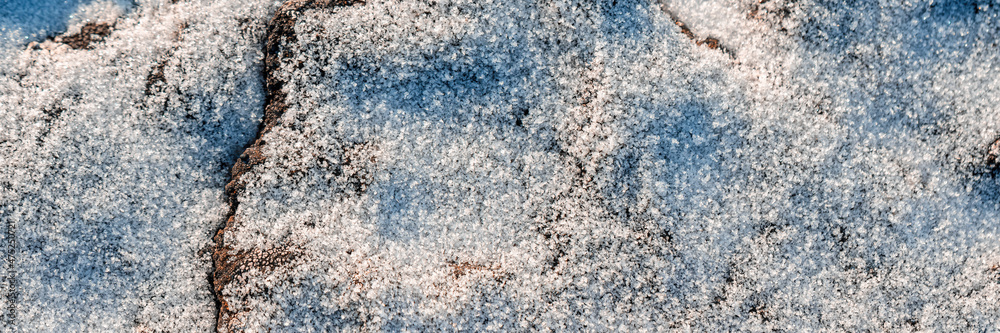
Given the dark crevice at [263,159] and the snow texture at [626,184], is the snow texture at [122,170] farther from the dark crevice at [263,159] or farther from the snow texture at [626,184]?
the snow texture at [626,184]

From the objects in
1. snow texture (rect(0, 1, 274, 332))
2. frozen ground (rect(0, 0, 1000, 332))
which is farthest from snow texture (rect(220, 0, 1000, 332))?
snow texture (rect(0, 1, 274, 332))

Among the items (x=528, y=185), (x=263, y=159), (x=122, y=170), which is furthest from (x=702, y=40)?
(x=122, y=170)

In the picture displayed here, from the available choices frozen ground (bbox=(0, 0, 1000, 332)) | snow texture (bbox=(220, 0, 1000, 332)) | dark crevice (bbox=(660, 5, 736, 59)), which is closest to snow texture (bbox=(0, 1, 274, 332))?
frozen ground (bbox=(0, 0, 1000, 332))

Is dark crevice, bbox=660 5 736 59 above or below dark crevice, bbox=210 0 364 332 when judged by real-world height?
above

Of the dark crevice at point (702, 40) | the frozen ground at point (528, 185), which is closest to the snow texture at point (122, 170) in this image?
the frozen ground at point (528, 185)

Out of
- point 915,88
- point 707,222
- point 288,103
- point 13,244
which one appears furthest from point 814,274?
point 13,244

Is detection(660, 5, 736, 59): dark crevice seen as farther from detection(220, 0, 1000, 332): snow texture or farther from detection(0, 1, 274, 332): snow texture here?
detection(0, 1, 274, 332): snow texture

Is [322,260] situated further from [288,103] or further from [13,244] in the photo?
[13,244]

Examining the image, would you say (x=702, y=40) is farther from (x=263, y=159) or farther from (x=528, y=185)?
(x=263, y=159)

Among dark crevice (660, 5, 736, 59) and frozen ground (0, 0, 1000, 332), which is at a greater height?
dark crevice (660, 5, 736, 59)
